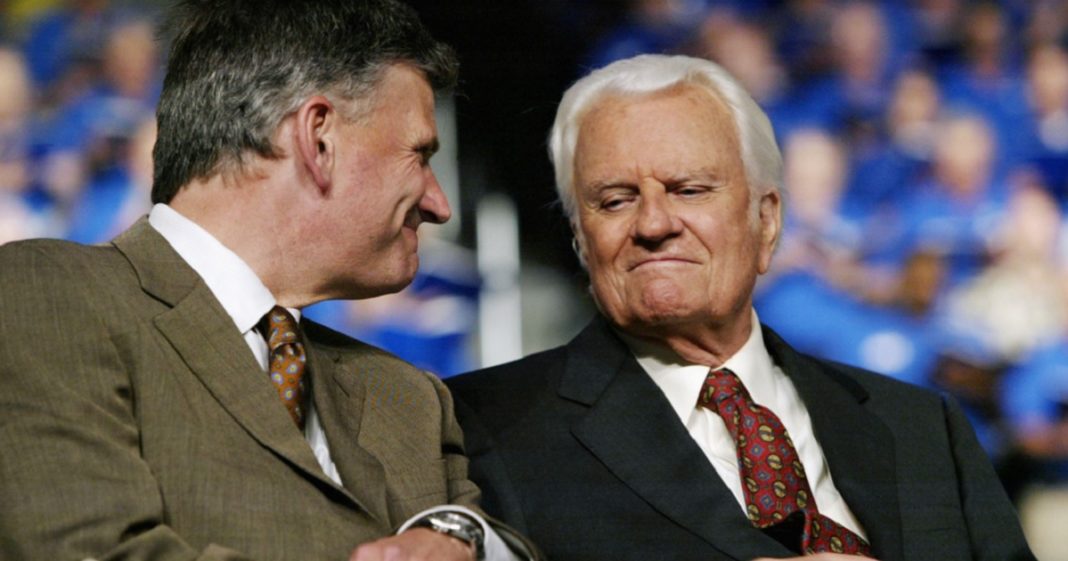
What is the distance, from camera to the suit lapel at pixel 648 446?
2143 mm

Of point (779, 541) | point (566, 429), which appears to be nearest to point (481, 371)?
point (566, 429)

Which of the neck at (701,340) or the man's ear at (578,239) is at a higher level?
the man's ear at (578,239)

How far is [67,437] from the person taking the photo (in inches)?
63.5

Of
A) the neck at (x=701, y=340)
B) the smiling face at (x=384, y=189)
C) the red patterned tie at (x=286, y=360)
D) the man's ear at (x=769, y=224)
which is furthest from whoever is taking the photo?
the man's ear at (x=769, y=224)

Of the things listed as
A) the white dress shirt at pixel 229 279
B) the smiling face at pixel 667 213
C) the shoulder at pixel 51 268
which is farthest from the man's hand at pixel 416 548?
the smiling face at pixel 667 213

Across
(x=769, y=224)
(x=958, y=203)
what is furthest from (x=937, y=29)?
(x=769, y=224)

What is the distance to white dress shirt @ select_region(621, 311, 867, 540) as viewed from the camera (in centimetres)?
230

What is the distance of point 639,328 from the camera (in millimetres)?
2381

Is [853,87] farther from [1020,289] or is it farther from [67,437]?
[67,437]

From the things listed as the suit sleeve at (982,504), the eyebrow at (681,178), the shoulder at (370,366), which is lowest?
the suit sleeve at (982,504)

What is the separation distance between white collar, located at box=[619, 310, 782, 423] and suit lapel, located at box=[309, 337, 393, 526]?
1.83ft

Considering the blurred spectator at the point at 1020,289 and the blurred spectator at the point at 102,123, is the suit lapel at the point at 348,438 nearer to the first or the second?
the blurred spectator at the point at 102,123

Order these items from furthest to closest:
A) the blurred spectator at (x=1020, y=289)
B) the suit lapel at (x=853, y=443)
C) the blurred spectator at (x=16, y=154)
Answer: the blurred spectator at (x=1020, y=289) < the blurred spectator at (x=16, y=154) < the suit lapel at (x=853, y=443)

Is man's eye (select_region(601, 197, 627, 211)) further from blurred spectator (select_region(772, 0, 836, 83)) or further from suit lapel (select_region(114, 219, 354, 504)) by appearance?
blurred spectator (select_region(772, 0, 836, 83))
